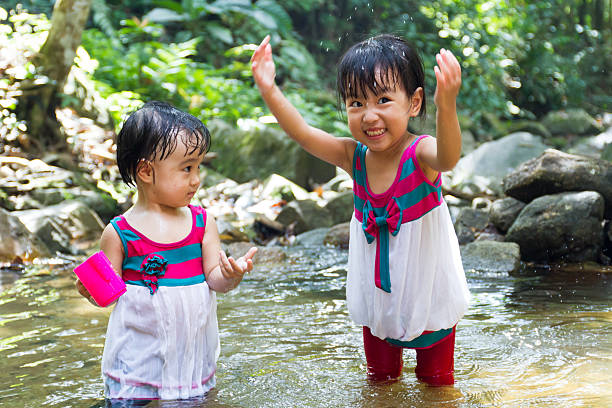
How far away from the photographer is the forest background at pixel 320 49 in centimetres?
1114

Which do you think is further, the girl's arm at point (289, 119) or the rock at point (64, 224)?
the rock at point (64, 224)

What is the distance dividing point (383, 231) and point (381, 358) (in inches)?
22.7

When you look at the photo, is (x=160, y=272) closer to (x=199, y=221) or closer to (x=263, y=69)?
(x=199, y=221)

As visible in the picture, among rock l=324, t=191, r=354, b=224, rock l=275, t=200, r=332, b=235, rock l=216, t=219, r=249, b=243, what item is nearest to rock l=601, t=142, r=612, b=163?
rock l=324, t=191, r=354, b=224

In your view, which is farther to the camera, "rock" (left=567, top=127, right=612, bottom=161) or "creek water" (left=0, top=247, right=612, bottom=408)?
"rock" (left=567, top=127, right=612, bottom=161)

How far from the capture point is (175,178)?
241cm

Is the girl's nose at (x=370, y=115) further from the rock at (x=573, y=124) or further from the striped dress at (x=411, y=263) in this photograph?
the rock at (x=573, y=124)

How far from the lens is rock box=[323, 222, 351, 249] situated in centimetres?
650

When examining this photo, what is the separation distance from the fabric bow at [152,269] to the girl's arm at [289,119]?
0.70 metres

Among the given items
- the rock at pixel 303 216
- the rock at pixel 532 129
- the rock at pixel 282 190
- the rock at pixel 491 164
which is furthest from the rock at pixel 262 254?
the rock at pixel 532 129

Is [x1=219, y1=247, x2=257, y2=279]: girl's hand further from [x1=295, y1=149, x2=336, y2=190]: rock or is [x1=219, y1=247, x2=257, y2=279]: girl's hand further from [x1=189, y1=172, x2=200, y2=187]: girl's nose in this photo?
[x1=295, y1=149, x2=336, y2=190]: rock

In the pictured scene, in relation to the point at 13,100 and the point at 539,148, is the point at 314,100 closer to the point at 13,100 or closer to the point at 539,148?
the point at 539,148

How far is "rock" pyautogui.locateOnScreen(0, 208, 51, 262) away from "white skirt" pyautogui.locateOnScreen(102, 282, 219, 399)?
372cm

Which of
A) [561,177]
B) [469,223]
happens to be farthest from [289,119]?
[469,223]
